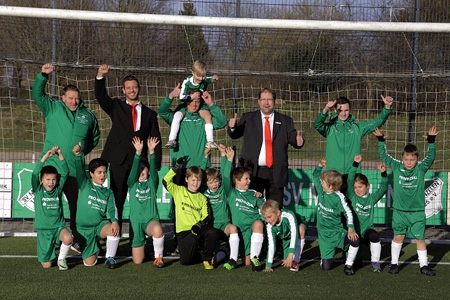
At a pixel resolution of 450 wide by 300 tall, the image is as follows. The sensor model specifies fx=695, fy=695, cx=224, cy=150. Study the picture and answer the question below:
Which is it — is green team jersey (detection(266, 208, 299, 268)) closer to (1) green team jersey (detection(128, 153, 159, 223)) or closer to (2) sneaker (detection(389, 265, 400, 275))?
(2) sneaker (detection(389, 265, 400, 275))

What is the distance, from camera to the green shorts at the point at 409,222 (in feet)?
25.4

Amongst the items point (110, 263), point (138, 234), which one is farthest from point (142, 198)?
point (110, 263)

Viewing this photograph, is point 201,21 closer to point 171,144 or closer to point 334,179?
point 171,144

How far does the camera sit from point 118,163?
7953 mm

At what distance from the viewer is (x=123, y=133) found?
8.02 metres

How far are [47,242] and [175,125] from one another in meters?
2.01

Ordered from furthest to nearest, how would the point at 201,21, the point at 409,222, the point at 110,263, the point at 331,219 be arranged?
the point at 201,21 < the point at 409,222 < the point at 331,219 < the point at 110,263

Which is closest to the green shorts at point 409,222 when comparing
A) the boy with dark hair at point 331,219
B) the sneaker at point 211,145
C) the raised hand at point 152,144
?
the boy with dark hair at point 331,219

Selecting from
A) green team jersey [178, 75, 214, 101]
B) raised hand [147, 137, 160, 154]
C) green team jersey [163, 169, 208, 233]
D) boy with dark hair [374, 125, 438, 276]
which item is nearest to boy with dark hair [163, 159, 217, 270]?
green team jersey [163, 169, 208, 233]

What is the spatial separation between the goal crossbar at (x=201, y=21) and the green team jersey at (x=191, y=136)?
1.02 meters

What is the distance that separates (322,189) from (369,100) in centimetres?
291

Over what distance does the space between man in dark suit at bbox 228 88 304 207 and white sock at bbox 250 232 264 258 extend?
0.81 m

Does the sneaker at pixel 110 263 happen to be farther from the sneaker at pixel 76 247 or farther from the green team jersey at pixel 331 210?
the green team jersey at pixel 331 210

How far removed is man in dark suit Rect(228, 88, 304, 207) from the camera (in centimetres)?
815
